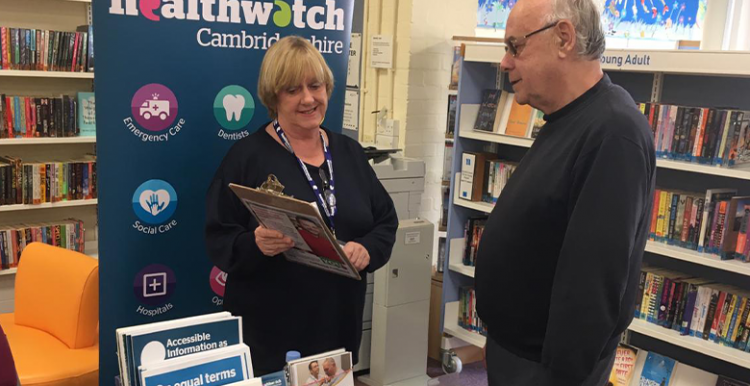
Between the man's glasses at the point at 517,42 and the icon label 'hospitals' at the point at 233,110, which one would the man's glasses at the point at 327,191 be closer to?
the icon label 'hospitals' at the point at 233,110

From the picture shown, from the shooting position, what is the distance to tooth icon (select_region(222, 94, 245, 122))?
255 centimetres

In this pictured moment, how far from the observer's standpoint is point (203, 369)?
1479 mm

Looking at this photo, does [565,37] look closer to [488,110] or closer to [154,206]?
[154,206]

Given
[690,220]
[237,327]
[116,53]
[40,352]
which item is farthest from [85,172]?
[690,220]

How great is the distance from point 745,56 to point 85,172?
3719 mm

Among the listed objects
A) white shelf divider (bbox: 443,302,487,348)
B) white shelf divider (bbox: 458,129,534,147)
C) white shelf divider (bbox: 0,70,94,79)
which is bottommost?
white shelf divider (bbox: 443,302,487,348)

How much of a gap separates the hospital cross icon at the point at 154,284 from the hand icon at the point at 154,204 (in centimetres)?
23

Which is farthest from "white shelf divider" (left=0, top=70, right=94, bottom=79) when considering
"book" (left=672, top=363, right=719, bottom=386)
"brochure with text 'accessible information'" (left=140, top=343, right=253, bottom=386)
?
"book" (left=672, top=363, right=719, bottom=386)

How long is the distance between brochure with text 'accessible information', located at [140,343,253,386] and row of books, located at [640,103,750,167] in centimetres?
218

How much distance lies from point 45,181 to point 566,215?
368 cm

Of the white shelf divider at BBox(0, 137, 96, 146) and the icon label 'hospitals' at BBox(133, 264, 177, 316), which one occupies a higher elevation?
the white shelf divider at BBox(0, 137, 96, 146)

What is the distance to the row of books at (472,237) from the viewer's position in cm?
391

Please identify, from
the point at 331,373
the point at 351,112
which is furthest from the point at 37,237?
the point at 331,373

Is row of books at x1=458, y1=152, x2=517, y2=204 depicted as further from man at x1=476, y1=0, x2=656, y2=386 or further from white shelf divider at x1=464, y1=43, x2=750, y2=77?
Result: man at x1=476, y1=0, x2=656, y2=386
